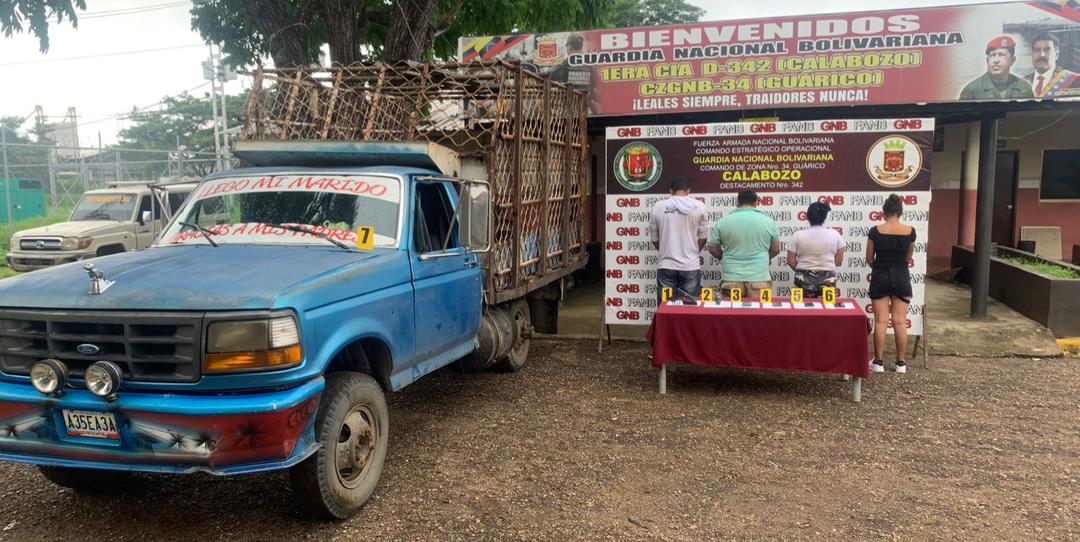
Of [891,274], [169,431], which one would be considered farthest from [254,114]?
[891,274]

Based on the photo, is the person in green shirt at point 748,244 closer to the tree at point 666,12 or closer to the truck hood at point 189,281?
the truck hood at point 189,281

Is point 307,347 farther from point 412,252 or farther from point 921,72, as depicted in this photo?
point 921,72

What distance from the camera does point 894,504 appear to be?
421cm

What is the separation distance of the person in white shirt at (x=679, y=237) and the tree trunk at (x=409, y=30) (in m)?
4.40

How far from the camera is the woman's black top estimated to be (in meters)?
6.73

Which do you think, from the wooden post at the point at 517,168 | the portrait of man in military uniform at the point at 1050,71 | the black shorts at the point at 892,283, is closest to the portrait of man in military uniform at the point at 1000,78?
the portrait of man in military uniform at the point at 1050,71

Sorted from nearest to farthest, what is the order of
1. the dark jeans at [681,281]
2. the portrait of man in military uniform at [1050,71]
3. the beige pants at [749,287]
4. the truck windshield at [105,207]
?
the beige pants at [749,287], the dark jeans at [681,281], the portrait of man in military uniform at [1050,71], the truck windshield at [105,207]

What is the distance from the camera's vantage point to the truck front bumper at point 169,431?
Result: 3.31 m

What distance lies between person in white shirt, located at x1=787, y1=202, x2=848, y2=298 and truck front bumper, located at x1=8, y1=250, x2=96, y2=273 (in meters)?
10.7

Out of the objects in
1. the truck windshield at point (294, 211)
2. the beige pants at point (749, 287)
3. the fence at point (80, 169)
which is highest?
the fence at point (80, 169)

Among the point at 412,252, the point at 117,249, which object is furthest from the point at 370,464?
the point at 117,249

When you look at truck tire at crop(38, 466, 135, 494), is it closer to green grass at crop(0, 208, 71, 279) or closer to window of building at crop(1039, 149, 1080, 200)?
green grass at crop(0, 208, 71, 279)

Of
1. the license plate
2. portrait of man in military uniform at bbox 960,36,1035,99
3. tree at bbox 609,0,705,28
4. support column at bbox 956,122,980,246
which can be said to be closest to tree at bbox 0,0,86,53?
the license plate

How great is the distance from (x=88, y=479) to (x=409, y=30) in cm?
718
